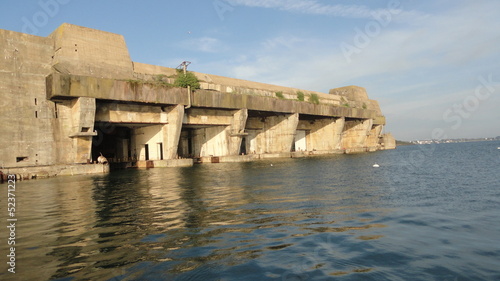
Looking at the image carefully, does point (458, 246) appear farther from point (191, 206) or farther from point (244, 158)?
point (244, 158)

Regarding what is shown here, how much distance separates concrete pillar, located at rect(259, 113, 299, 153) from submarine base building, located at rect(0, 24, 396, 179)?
166mm

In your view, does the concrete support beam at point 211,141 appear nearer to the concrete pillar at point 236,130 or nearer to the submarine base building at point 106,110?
the submarine base building at point 106,110

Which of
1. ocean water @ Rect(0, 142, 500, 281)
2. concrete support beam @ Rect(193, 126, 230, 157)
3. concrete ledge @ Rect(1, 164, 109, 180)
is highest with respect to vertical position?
concrete support beam @ Rect(193, 126, 230, 157)

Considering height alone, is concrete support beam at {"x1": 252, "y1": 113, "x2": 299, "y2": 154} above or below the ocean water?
above

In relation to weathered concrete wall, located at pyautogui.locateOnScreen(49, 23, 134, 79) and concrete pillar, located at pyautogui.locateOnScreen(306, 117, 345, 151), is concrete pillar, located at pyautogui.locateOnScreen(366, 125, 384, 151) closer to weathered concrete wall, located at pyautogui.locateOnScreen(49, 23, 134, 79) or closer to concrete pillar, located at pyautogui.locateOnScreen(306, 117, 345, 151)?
concrete pillar, located at pyautogui.locateOnScreen(306, 117, 345, 151)

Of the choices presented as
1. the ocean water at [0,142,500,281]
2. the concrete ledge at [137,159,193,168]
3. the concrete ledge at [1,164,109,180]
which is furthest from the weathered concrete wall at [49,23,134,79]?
the ocean water at [0,142,500,281]

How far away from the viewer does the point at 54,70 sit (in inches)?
1252

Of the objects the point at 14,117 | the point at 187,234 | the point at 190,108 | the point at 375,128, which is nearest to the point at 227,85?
the point at 190,108

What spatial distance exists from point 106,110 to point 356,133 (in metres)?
56.4

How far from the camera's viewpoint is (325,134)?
68.2m

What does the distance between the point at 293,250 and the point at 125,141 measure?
144 ft

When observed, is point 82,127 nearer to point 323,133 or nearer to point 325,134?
point 325,134

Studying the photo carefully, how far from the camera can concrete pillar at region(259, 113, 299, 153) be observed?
55312 millimetres

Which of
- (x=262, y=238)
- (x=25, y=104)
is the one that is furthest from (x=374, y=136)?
(x=262, y=238)
